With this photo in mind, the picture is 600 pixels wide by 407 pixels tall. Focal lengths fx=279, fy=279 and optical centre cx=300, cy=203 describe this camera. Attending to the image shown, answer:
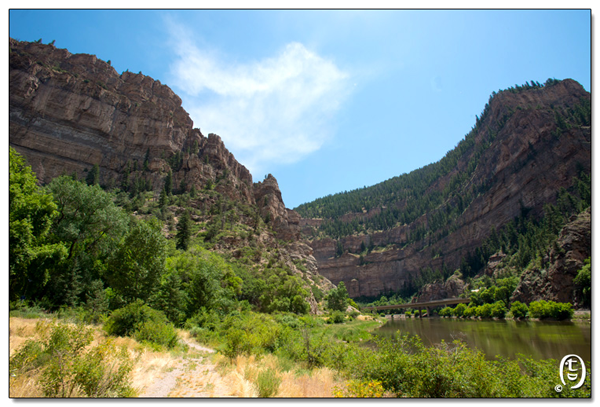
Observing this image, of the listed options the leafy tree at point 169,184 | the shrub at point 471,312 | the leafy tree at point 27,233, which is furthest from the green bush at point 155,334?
the leafy tree at point 169,184

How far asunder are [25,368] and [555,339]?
107ft

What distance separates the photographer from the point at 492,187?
112 meters

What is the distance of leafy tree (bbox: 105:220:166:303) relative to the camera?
1978cm

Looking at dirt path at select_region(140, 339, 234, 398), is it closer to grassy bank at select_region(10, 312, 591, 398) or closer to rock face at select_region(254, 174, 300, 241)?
grassy bank at select_region(10, 312, 591, 398)

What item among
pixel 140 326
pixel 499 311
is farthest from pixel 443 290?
pixel 140 326

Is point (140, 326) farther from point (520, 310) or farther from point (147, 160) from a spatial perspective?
point (147, 160)

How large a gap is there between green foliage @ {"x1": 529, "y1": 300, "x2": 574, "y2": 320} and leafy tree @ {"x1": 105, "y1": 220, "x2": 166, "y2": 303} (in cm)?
4814

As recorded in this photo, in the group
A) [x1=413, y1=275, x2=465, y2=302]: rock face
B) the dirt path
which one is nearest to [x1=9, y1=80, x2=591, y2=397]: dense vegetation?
the dirt path

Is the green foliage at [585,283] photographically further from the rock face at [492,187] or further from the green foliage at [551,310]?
the rock face at [492,187]

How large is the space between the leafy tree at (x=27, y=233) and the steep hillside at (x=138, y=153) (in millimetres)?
37784

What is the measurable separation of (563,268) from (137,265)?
58.6 meters

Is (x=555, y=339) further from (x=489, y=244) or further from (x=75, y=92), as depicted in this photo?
(x=75, y=92)

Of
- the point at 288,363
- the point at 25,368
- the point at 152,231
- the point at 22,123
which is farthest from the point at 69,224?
the point at 22,123

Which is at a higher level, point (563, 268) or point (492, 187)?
point (492, 187)
